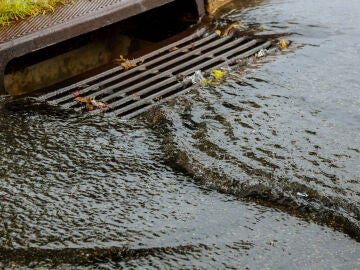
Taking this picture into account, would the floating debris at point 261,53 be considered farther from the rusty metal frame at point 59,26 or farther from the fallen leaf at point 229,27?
the rusty metal frame at point 59,26

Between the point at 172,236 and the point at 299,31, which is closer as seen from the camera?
the point at 172,236

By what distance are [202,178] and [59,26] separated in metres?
2.09

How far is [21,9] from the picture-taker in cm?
505

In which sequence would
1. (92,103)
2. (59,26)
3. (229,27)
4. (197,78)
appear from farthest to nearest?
(229,27)
(197,78)
(59,26)
(92,103)

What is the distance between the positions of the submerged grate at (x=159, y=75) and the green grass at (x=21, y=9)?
75cm

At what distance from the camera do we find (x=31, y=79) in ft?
19.0

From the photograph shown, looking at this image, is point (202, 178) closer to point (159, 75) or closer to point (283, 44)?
point (159, 75)

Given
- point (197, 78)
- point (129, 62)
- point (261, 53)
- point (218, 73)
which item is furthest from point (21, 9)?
point (261, 53)

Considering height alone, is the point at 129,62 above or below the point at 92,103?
above

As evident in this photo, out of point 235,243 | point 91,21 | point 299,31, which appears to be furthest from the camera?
point 299,31

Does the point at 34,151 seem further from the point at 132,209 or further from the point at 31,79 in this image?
the point at 31,79

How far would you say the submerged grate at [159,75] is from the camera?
188 inches

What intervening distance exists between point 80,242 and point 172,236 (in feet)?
1.65

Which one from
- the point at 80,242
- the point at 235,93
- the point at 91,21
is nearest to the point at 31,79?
the point at 91,21
